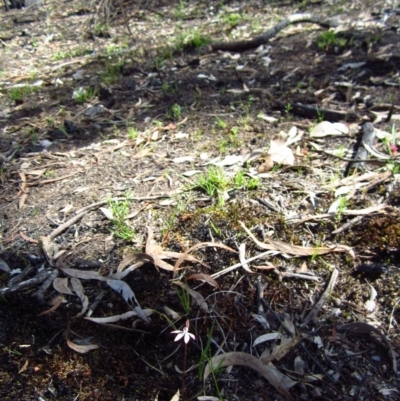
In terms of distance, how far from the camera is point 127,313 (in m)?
2.01

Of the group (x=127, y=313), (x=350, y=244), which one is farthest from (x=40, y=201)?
(x=350, y=244)

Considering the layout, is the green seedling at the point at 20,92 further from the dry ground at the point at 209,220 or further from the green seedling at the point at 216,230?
the green seedling at the point at 216,230

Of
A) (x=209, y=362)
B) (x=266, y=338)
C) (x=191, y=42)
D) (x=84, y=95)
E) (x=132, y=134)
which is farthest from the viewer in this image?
(x=191, y=42)

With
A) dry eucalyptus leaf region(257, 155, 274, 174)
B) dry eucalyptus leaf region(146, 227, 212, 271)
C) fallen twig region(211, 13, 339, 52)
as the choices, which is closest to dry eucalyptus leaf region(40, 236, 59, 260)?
dry eucalyptus leaf region(146, 227, 212, 271)

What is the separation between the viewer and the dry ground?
1811 millimetres

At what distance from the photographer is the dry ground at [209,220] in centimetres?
181

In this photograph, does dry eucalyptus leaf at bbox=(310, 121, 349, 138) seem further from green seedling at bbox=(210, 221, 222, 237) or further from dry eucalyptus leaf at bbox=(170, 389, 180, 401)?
dry eucalyptus leaf at bbox=(170, 389, 180, 401)

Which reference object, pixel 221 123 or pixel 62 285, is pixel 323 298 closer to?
pixel 62 285

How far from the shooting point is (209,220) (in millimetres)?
2311

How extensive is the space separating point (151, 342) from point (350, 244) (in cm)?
111

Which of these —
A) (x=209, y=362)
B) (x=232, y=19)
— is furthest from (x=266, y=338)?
(x=232, y=19)

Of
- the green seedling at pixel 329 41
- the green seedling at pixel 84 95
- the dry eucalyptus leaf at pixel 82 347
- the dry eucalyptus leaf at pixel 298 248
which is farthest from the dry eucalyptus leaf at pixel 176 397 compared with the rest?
the green seedling at pixel 329 41

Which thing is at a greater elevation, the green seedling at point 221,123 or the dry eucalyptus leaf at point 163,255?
the green seedling at point 221,123

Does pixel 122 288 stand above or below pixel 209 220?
below
